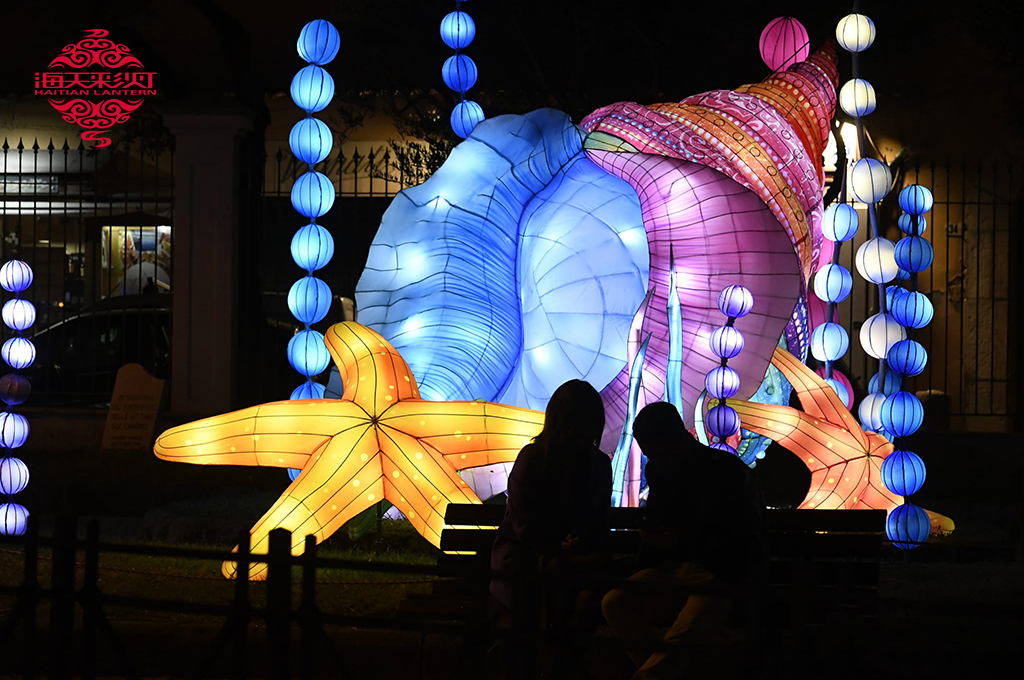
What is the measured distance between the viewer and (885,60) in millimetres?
14633

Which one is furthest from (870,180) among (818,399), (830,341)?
(818,399)

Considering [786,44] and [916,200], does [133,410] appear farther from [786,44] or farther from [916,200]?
[916,200]

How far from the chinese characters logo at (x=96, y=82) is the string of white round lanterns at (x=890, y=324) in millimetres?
9499

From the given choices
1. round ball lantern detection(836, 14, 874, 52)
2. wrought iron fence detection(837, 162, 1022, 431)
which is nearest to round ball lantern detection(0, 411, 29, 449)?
round ball lantern detection(836, 14, 874, 52)

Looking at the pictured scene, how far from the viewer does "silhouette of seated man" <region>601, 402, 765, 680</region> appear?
13.8 ft

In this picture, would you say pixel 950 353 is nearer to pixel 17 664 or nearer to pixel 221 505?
pixel 221 505

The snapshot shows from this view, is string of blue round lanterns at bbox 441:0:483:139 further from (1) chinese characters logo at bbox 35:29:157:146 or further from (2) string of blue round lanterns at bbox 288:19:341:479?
(1) chinese characters logo at bbox 35:29:157:146

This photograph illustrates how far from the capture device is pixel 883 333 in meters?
7.21

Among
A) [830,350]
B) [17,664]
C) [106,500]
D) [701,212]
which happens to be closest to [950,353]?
[830,350]

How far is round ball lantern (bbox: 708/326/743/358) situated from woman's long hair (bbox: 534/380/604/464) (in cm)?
226

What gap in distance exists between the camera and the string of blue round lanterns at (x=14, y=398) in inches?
296

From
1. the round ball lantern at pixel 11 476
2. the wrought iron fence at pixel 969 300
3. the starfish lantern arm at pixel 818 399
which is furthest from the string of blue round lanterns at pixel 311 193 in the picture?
the wrought iron fence at pixel 969 300

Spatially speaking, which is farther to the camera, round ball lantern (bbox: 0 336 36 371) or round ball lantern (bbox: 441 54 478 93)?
round ball lantern (bbox: 441 54 478 93)

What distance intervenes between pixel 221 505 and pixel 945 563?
5.01m
